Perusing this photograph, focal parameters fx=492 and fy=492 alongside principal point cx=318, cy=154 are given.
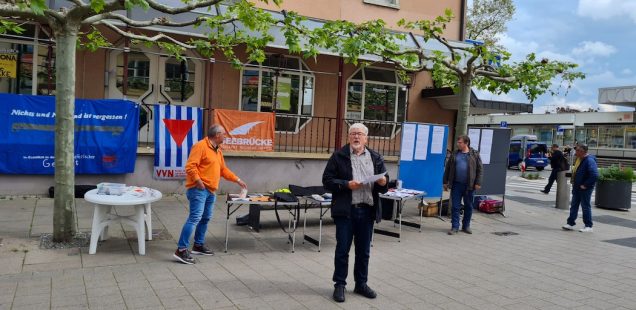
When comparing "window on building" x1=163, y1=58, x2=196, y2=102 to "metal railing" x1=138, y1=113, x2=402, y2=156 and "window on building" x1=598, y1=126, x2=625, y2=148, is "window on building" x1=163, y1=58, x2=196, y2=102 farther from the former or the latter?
"window on building" x1=598, y1=126, x2=625, y2=148

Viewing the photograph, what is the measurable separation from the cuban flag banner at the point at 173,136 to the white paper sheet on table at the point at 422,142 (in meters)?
4.65

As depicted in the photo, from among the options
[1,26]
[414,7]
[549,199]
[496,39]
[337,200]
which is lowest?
[549,199]

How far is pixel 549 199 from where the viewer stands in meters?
15.6

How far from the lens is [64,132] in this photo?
6.48m

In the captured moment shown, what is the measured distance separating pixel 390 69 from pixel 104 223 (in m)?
10.8

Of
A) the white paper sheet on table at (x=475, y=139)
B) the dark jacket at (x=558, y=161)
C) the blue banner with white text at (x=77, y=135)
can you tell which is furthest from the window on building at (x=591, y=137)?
the blue banner with white text at (x=77, y=135)

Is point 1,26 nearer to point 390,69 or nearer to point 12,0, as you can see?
point 12,0

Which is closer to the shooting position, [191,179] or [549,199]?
[191,179]

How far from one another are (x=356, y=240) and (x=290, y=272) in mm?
1219

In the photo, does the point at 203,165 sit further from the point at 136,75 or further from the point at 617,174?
the point at 617,174

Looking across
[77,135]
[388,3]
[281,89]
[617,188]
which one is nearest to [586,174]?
[617,188]

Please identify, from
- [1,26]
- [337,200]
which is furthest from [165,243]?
[1,26]

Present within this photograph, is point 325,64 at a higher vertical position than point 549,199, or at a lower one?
higher

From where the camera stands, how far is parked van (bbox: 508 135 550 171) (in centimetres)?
3353
